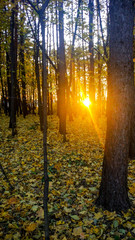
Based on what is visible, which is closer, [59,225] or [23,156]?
[59,225]

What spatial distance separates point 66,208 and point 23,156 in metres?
3.34

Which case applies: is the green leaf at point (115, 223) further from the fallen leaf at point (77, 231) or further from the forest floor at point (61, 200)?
the fallen leaf at point (77, 231)

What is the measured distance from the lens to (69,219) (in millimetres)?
2891

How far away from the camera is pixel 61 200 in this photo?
135 inches

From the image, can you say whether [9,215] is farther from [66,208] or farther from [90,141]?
[90,141]

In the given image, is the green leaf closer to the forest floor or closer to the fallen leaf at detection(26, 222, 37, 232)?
the forest floor

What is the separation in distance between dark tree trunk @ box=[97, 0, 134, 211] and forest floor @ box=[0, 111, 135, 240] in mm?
544

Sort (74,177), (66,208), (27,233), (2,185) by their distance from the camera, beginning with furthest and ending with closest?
1. (74,177)
2. (2,185)
3. (66,208)
4. (27,233)

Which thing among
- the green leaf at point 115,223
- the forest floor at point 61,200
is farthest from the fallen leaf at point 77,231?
the green leaf at point 115,223

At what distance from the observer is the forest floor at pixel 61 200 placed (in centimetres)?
259

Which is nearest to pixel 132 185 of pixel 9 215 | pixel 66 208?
pixel 66 208

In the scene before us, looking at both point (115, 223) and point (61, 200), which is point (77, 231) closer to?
point (115, 223)

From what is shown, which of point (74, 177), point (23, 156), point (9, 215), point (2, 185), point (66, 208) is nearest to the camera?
point (9, 215)

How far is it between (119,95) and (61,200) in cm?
273
